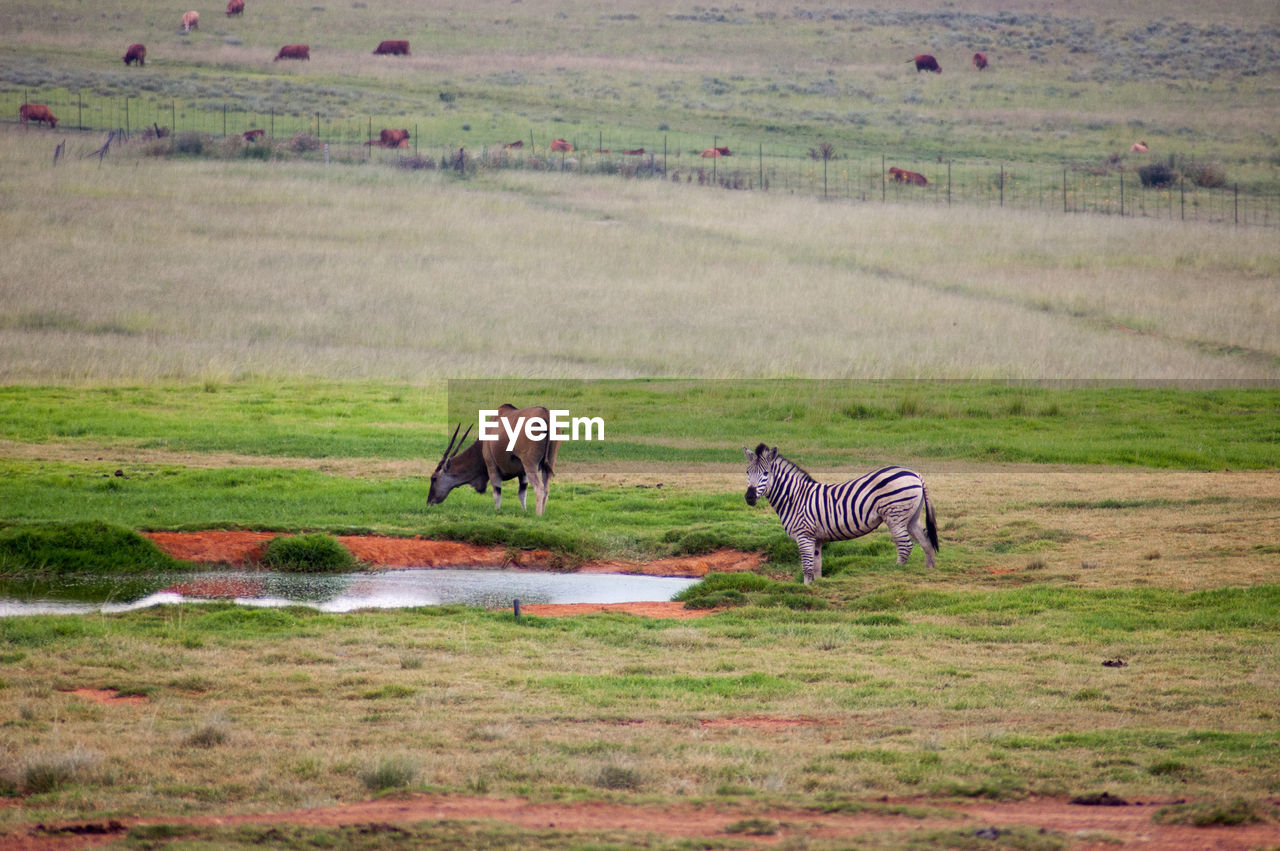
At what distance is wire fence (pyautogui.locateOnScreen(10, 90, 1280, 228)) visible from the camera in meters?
58.8

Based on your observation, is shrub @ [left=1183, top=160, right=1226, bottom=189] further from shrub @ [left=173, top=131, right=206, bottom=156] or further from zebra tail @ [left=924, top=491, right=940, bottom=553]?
zebra tail @ [left=924, top=491, right=940, bottom=553]

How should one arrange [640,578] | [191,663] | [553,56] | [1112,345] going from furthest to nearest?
[553,56], [1112,345], [640,578], [191,663]

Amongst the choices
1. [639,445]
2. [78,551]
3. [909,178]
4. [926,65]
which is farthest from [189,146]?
[926,65]

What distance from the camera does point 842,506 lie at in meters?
16.1

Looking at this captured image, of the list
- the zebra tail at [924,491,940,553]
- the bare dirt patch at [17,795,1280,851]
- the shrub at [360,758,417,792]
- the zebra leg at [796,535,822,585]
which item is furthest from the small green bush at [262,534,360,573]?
the bare dirt patch at [17,795,1280,851]

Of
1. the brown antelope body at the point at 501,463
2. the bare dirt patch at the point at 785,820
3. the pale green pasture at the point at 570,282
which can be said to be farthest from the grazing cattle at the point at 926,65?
the bare dirt patch at the point at 785,820

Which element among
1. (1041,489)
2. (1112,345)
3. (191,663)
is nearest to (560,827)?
(191,663)

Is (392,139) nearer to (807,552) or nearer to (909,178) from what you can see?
(909,178)

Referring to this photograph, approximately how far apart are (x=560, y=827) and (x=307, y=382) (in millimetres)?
25136

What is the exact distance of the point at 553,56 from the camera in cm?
10100

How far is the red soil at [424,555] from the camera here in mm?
17297

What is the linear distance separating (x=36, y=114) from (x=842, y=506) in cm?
5774

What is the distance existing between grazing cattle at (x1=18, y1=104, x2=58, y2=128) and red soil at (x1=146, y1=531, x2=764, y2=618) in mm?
51517

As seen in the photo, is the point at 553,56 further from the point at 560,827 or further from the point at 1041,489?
the point at 560,827
